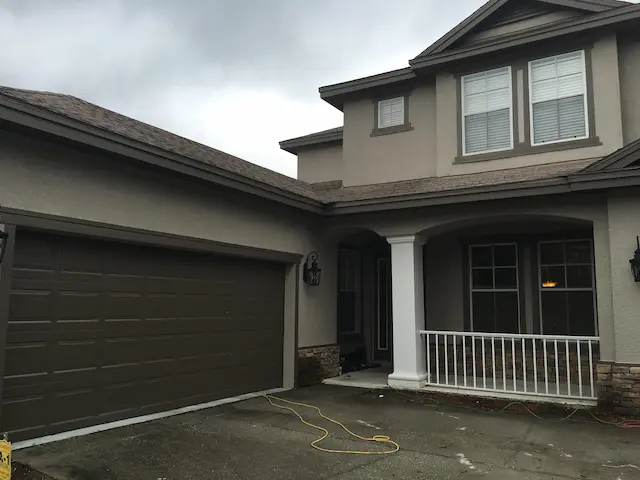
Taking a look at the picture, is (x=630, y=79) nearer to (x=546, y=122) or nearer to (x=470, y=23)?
→ (x=546, y=122)

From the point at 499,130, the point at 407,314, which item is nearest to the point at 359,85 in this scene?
the point at 499,130

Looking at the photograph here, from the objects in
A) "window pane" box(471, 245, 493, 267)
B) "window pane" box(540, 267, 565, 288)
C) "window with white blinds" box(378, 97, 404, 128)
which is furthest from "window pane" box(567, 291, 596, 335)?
"window with white blinds" box(378, 97, 404, 128)

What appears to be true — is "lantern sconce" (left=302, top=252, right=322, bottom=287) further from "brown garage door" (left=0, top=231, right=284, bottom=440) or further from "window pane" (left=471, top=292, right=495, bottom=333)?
"window pane" (left=471, top=292, right=495, bottom=333)

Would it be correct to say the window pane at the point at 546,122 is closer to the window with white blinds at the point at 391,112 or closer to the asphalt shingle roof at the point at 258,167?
the asphalt shingle roof at the point at 258,167

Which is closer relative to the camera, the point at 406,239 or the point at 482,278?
the point at 406,239

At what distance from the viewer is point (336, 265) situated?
32.2 feet

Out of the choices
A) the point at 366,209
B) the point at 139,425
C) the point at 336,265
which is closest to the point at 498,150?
the point at 366,209

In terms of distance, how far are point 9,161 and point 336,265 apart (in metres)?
5.92

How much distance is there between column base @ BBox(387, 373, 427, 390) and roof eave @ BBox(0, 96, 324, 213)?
3.15 m

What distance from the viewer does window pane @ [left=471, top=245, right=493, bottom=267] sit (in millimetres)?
9695

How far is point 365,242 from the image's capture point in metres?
11.1

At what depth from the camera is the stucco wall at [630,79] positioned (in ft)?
27.1

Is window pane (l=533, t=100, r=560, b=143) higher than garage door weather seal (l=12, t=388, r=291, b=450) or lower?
higher

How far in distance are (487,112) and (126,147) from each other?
6.12 meters
